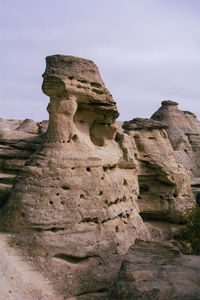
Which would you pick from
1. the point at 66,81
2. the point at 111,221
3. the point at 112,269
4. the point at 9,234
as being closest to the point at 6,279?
the point at 9,234

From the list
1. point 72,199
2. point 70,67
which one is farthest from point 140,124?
point 72,199

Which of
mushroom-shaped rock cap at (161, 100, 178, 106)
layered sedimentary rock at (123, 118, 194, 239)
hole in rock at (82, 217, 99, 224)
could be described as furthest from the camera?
mushroom-shaped rock cap at (161, 100, 178, 106)

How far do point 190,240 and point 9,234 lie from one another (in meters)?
7.44

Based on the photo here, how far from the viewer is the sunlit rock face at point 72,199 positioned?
29.2 feet

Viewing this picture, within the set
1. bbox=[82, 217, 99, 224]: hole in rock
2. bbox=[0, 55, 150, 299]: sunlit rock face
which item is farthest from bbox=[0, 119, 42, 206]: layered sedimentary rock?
bbox=[82, 217, 99, 224]: hole in rock

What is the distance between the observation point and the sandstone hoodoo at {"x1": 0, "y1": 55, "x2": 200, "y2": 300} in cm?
805

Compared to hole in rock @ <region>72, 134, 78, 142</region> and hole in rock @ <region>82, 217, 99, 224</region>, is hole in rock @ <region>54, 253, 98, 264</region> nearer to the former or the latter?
hole in rock @ <region>82, 217, 99, 224</region>

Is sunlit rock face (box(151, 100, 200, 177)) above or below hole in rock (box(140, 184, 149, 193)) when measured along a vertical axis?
above

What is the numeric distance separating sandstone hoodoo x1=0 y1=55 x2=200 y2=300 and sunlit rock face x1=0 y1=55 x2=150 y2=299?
2 centimetres

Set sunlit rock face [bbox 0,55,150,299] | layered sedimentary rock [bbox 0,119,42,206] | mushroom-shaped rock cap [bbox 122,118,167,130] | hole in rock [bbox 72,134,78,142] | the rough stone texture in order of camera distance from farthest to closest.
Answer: mushroom-shaped rock cap [bbox 122,118,167,130]
layered sedimentary rock [bbox 0,119,42,206]
hole in rock [bbox 72,134,78,142]
sunlit rock face [bbox 0,55,150,299]
the rough stone texture

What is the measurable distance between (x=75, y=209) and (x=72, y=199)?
9.8 inches

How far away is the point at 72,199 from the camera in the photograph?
945 centimetres

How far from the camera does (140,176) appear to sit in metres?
15.0

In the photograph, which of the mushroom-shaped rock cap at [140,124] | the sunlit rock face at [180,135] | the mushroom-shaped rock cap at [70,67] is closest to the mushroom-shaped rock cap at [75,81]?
the mushroom-shaped rock cap at [70,67]
